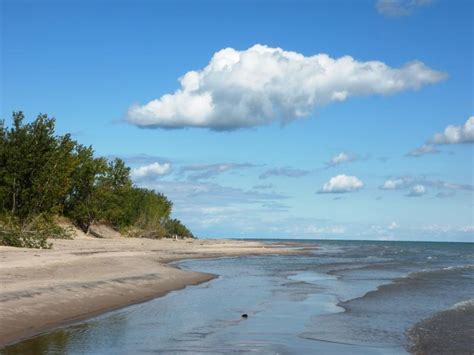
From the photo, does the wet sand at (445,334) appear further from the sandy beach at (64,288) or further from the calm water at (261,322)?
the sandy beach at (64,288)

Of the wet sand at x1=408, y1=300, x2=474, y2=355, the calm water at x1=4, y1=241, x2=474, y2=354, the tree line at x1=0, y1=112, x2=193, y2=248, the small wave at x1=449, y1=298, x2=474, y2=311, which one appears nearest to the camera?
the calm water at x1=4, y1=241, x2=474, y2=354

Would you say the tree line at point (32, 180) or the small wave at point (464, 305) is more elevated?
the tree line at point (32, 180)

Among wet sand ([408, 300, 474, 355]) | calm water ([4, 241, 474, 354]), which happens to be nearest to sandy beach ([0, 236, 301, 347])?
calm water ([4, 241, 474, 354])

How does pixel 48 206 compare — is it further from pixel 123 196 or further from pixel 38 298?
pixel 123 196

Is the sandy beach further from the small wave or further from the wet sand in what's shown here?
the small wave

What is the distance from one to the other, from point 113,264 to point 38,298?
16.3m

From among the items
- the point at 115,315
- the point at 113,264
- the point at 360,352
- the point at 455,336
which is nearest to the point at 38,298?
the point at 115,315

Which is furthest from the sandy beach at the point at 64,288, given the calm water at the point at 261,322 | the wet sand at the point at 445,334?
the wet sand at the point at 445,334

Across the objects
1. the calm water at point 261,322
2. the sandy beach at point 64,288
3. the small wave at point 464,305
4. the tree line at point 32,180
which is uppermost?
the tree line at point 32,180

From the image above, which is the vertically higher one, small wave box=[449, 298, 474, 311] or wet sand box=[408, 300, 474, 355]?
small wave box=[449, 298, 474, 311]

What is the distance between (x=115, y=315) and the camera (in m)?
17.8

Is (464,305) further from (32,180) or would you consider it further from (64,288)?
(32,180)

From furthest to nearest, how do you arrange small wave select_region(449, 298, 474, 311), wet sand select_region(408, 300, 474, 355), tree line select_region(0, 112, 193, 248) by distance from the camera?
tree line select_region(0, 112, 193, 248) < small wave select_region(449, 298, 474, 311) < wet sand select_region(408, 300, 474, 355)

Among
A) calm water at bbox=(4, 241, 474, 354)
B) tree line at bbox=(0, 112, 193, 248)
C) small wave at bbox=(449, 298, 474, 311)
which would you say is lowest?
calm water at bbox=(4, 241, 474, 354)
